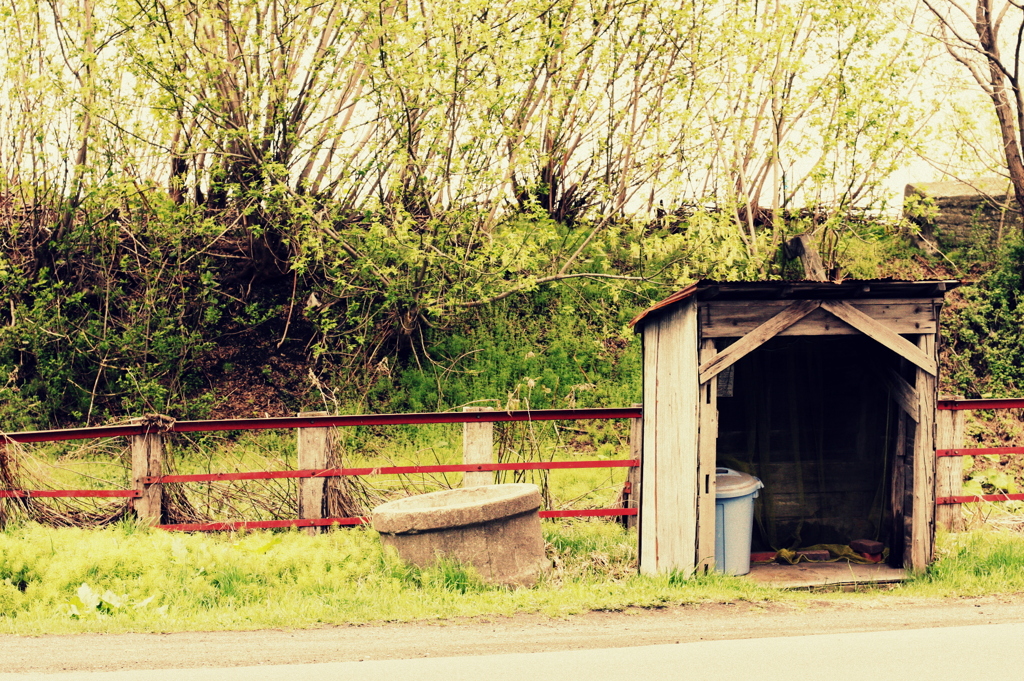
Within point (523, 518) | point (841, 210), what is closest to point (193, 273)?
point (523, 518)

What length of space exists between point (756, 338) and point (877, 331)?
1048 mm

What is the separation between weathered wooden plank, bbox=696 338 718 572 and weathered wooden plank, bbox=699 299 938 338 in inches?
7.3

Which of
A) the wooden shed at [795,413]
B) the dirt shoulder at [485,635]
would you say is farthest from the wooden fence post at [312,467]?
the wooden shed at [795,413]

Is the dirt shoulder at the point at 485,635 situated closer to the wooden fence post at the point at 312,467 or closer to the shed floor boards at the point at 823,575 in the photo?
the shed floor boards at the point at 823,575

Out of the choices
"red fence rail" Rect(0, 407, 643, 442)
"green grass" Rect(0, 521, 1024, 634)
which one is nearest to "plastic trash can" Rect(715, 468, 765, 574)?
"green grass" Rect(0, 521, 1024, 634)

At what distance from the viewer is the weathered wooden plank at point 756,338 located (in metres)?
6.89

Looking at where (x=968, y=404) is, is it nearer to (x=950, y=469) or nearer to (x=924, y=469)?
(x=950, y=469)

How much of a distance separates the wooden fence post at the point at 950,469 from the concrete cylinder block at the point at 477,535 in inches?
169

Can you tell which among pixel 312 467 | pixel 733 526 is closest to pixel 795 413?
pixel 733 526

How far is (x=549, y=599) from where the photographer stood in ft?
21.0

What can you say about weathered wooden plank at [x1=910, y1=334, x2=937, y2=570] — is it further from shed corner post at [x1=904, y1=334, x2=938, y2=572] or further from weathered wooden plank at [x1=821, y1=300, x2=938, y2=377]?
weathered wooden plank at [x1=821, y1=300, x2=938, y2=377]

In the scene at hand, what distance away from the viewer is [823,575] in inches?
293

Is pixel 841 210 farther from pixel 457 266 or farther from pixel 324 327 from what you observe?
pixel 324 327

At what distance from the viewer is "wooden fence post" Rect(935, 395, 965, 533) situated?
27.8 ft
